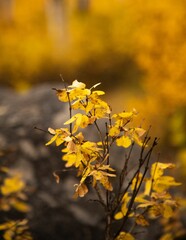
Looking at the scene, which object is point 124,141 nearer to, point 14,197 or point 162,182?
point 162,182

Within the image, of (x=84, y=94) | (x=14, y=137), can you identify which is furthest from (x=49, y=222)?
(x=84, y=94)

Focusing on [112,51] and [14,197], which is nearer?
[14,197]

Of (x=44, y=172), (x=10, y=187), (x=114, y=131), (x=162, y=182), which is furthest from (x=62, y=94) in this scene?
(x=44, y=172)

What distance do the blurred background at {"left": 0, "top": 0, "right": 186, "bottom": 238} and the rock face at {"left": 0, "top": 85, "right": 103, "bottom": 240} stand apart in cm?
389

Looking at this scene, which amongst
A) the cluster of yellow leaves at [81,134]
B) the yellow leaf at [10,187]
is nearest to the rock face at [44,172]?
the yellow leaf at [10,187]

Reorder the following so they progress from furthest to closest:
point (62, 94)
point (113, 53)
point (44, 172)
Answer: point (113, 53) → point (44, 172) → point (62, 94)

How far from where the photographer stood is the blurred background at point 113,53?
9.34 m

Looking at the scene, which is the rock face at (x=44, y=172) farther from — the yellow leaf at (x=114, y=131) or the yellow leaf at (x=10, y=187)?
the yellow leaf at (x=114, y=131)

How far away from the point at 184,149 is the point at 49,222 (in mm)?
5890

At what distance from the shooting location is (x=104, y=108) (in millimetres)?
2586

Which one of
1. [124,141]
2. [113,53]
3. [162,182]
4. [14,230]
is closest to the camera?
[124,141]

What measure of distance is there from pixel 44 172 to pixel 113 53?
10492 millimetres

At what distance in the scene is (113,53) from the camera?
575 inches

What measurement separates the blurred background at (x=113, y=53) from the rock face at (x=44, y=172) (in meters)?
3.89
